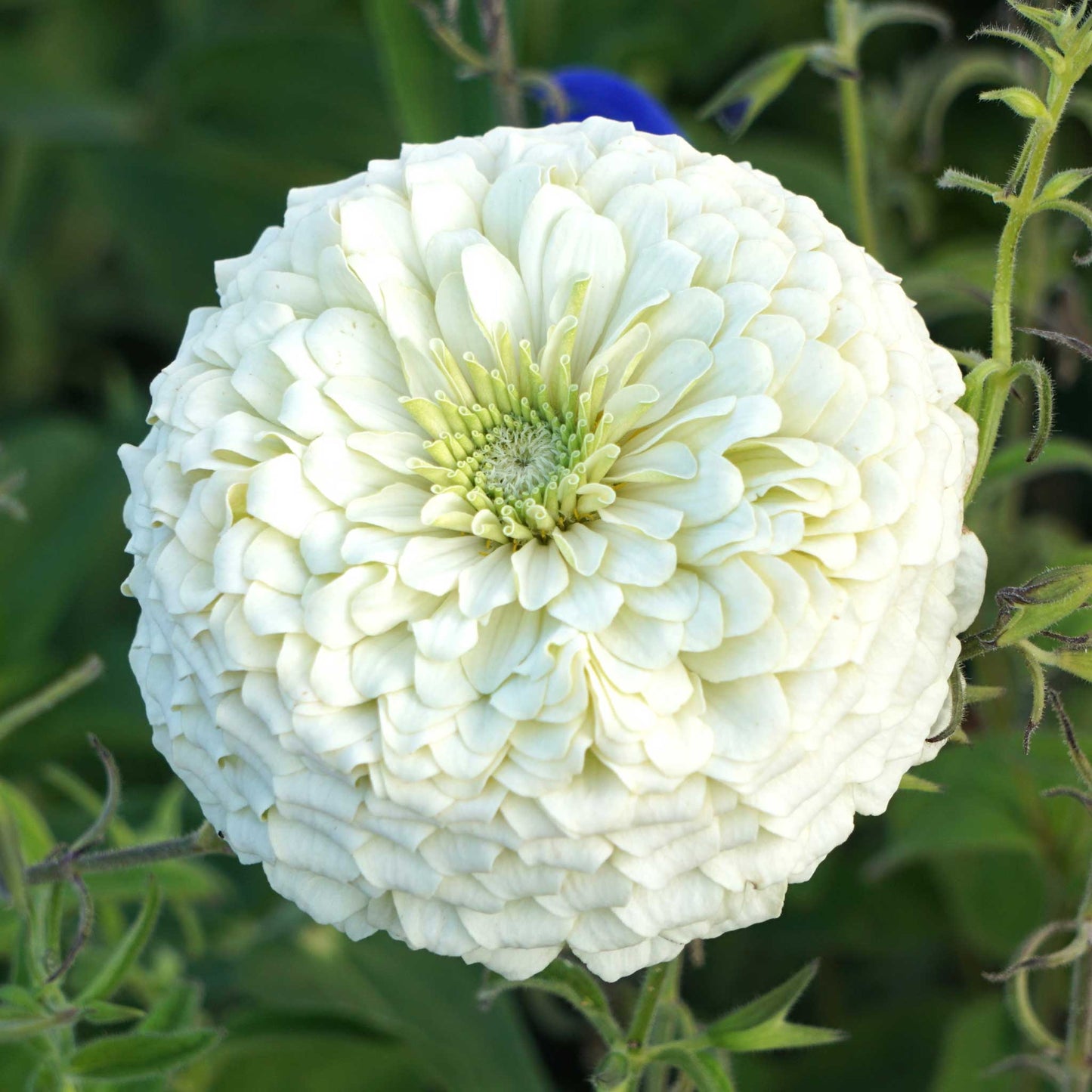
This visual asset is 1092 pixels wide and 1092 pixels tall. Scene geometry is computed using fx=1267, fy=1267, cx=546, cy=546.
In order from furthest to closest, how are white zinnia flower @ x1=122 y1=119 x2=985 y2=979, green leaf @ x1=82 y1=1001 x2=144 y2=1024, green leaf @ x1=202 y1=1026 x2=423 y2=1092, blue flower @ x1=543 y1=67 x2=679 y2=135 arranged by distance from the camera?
green leaf @ x1=202 y1=1026 x2=423 y2=1092, blue flower @ x1=543 y1=67 x2=679 y2=135, green leaf @ x1=82 y1=1001 x2=144 y2=1024, white zinnia flower @ x1=122 y1=119 x2=985 y2=979

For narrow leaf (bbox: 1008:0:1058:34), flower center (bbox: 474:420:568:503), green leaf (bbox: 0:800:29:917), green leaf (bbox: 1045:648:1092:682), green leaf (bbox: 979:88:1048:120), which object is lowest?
green leaf (bbox: 0:800:29:917)

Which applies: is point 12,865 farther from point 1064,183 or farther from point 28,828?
point 1064,183

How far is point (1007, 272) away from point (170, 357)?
1.71 m

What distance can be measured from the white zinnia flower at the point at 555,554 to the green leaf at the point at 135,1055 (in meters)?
0.27

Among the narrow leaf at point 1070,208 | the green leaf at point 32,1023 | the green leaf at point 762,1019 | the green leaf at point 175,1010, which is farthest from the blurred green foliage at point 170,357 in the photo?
the green leaf at point 762,1019

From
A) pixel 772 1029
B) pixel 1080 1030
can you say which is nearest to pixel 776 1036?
pixel 772 1029

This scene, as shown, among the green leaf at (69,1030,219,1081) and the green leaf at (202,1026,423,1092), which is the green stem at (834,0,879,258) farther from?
the green leaf at (202,1026,423,1092)

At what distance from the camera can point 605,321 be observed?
771mm

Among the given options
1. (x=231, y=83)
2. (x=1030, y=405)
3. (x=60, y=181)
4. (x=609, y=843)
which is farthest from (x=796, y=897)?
(x=60, y=181)

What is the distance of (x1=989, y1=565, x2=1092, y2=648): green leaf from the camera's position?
699mm

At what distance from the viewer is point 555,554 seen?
715 mm

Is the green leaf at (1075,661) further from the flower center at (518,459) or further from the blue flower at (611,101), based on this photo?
the blue flower at (611,101)

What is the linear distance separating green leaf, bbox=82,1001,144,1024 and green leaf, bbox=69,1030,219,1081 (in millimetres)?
16

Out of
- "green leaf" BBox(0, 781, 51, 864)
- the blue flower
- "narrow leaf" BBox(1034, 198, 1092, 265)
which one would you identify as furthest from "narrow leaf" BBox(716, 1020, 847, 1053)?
the blue flower
